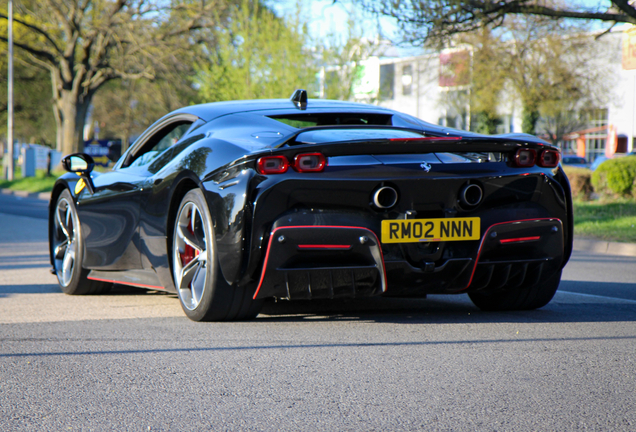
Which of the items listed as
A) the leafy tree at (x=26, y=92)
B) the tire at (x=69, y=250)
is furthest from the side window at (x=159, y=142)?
the leafy tree at (x=26, y=92)

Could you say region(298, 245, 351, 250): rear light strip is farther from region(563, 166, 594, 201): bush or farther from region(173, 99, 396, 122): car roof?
region(563, 166, 594, 201): bush

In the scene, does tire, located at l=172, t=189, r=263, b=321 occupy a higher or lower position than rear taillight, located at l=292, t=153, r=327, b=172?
Result: lower

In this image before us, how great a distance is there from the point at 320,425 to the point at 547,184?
2.28 metres

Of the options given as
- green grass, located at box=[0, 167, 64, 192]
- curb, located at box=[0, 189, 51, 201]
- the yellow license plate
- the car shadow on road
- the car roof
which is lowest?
curb, located at box=[0, 189, 51, 201]

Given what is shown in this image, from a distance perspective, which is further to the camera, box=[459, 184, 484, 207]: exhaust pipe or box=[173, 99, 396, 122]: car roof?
box=[173, 99, 396, 122]: car roof

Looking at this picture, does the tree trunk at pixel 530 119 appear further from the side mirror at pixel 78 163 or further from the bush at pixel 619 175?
the side mirror at pixel 78 163

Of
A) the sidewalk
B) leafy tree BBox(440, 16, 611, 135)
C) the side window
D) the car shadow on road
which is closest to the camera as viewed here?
the car shadow on road

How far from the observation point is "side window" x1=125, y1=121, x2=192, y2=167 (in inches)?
202

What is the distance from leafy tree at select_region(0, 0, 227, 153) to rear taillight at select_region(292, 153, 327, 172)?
22629 mm

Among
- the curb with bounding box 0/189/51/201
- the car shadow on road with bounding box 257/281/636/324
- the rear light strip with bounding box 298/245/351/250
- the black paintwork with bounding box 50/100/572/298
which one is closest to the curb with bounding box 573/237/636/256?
the car shadow on road with bounding box 257/281/636/324

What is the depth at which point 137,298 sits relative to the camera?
5484 millimetres

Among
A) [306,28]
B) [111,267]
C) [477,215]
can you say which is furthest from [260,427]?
[306,28]

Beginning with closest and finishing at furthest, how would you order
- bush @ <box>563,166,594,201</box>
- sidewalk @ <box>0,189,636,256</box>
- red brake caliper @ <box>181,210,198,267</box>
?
red brake caliper @ <box>181,210,198,267</box>, sidewalk @ <box>0,189,636,256</box>, bush @ <box>563,166,594,201</box>

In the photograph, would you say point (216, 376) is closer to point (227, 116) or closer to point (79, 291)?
point (227, 116)
